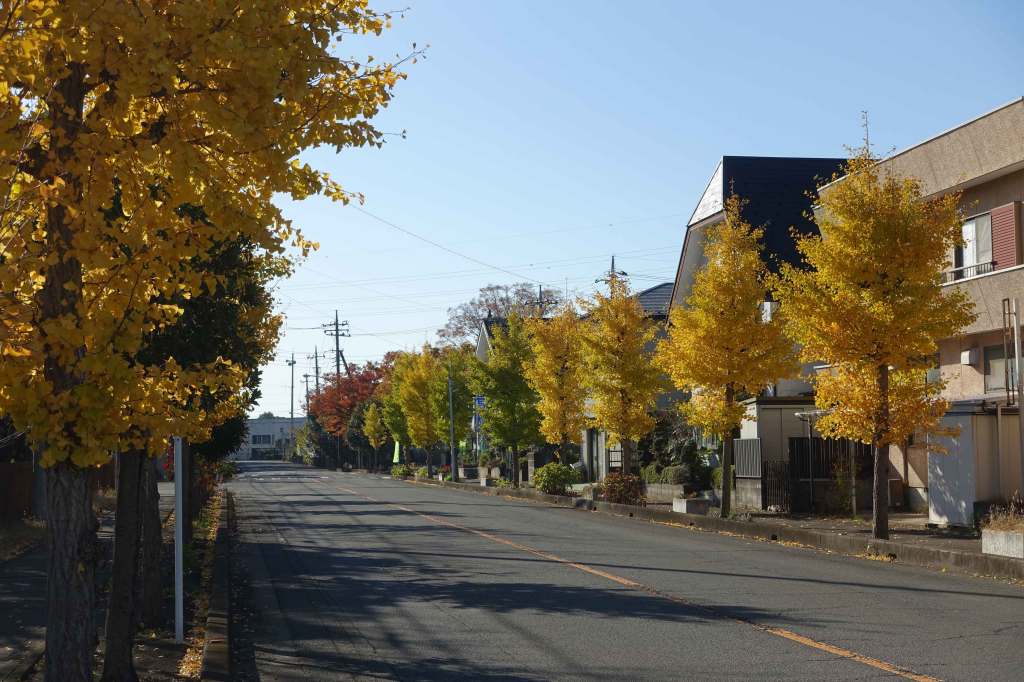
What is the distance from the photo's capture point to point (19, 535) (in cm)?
1875

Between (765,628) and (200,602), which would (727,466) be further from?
(200,602)

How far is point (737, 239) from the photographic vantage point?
69.4 feet

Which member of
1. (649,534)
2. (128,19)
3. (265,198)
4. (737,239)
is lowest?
(649,534)

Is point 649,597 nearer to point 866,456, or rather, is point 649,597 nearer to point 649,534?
point 649,534

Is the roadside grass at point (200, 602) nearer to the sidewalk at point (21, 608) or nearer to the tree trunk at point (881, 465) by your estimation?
the sidewalk at point (21, 608)

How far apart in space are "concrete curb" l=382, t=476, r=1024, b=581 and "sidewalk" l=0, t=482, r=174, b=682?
40.2 feet

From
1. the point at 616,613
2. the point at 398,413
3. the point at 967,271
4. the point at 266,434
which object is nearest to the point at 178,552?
the point at 616,613

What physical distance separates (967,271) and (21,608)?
1952cm

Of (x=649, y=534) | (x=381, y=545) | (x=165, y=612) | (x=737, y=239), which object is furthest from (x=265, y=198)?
(x=737, y=239)

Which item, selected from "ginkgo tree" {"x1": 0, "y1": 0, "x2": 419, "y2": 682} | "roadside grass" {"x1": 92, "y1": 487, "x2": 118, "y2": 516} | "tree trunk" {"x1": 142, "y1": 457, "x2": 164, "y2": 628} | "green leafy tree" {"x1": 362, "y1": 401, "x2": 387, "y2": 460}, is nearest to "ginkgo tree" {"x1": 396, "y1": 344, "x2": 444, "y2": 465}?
"green leafy tree" {"x1": 362, "y1": 401, "x2": 387, "y2": 460}

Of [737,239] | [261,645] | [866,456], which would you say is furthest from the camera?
[866,456]

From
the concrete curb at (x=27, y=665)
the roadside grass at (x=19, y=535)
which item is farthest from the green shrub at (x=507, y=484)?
the concrete curb at (x=27, y=665)

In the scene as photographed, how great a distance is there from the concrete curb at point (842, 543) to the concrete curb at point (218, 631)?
1045 cm

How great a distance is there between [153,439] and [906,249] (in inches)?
557
